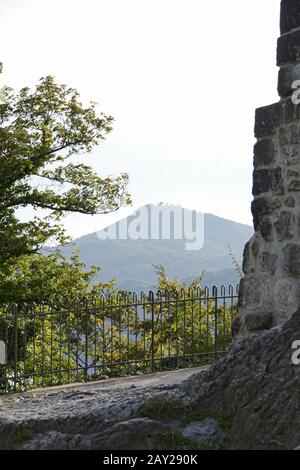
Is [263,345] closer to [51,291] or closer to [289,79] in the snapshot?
[289,79]

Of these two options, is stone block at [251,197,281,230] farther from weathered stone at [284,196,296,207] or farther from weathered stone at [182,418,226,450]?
weathered stone at [182,418,226,450]

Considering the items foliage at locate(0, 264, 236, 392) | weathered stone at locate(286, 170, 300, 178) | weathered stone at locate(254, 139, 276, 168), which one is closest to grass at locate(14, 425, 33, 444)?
weathered stone at locate(286, 170, 300, 178)

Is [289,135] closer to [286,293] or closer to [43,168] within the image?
[286,293]

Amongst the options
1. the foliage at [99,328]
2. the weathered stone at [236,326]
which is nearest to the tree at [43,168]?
the foliage at [99,328]

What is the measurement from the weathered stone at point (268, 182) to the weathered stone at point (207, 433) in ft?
9.19

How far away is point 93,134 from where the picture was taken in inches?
818

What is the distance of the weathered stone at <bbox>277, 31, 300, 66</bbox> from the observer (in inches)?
274

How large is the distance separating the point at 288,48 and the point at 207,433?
373 cm

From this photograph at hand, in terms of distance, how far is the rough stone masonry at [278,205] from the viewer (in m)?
6.91

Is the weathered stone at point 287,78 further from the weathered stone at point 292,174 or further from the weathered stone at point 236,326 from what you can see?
the weathered stone at point 236,326

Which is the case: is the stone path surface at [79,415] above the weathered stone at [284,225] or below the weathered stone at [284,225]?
below

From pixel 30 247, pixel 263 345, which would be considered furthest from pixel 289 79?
pixel 30 247

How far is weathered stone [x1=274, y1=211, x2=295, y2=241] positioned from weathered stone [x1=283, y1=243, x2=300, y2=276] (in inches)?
3.7
